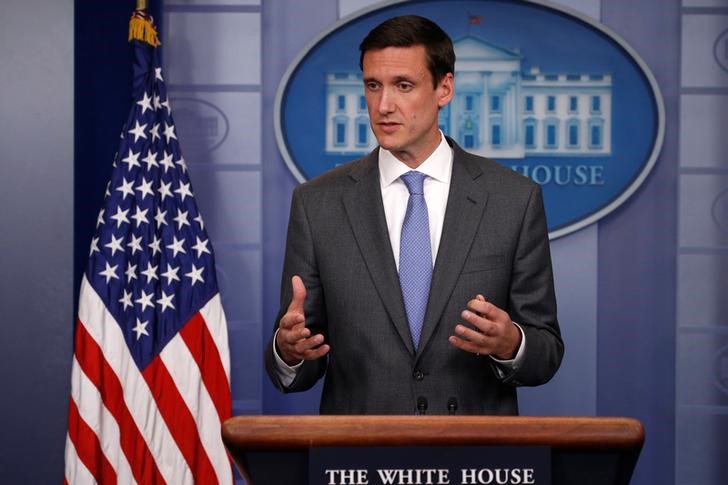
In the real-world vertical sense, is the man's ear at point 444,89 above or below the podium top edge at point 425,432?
above

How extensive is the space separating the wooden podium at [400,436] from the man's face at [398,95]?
91 centimetres

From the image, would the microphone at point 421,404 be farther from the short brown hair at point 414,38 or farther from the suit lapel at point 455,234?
the short brown hair at point 414,38

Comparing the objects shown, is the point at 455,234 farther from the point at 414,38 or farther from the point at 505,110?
the point at 505,110

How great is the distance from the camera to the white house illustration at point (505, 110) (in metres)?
3.22

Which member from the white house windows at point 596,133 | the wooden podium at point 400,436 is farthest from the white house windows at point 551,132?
the wooden podium at point 400,436

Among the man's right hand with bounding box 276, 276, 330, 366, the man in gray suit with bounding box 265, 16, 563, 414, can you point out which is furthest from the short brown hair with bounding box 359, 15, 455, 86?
the man's right hand with bounding box 276, 276, 330, 366

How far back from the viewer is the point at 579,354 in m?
3.28

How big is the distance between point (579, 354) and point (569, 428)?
89.4 inches

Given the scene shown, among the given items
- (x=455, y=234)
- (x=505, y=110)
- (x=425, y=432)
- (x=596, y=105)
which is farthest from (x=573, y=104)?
(x=425, y=432)

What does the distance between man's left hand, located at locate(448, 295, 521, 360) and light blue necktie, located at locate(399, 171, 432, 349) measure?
30 cm

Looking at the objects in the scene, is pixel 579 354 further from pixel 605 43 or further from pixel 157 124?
pixel 157 124

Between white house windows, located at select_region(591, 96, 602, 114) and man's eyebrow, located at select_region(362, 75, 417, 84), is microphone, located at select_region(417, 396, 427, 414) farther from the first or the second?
white house windows, located at select_region(591, 96, 602, 114)

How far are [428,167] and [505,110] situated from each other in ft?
4.46

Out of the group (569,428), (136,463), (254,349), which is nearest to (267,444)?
(569,428)
